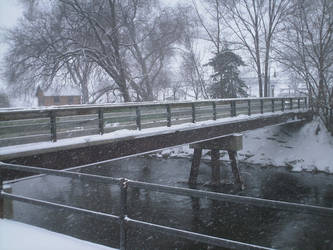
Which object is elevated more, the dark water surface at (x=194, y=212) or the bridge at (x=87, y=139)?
the bridge at (x=87, y=139)

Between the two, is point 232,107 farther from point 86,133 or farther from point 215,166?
point 86,133

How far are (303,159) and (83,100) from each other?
54.4ft

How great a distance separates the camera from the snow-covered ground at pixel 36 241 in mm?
3650

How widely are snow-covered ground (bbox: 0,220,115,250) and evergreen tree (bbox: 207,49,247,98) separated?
29.0 metres

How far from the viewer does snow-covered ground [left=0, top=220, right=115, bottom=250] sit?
3650mm

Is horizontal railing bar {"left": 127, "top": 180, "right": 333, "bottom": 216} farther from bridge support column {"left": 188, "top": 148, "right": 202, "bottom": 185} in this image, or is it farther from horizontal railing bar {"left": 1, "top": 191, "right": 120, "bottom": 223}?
bridge support column {"left": 188, "top": 148, "right": 202, "bottom": 185}

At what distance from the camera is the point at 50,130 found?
8109mm

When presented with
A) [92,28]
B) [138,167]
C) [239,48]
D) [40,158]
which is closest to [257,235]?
[40,158]

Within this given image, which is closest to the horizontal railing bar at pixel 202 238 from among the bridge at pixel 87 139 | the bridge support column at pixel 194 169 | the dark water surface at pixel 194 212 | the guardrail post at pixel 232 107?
the bridge at pixel 87 139

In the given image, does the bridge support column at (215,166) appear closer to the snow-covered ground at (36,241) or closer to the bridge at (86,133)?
the bridge at (86,133)

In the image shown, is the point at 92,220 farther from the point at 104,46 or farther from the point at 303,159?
the point at 303,159

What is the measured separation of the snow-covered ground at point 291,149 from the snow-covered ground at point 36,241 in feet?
63.6

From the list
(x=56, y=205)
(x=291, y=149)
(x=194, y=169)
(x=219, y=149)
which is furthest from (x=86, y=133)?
(x=291, y=149)

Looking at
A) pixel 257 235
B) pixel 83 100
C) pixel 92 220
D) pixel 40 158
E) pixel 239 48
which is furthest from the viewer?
pixel 239 48
